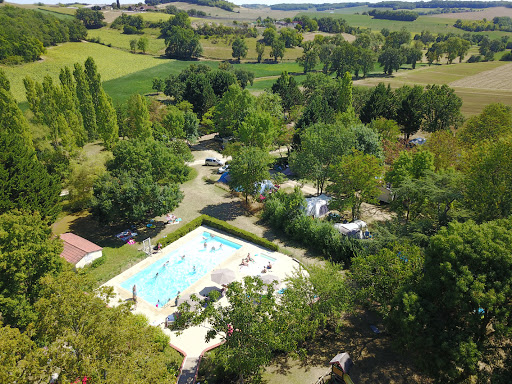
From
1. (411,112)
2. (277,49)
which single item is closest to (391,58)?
(277,49)

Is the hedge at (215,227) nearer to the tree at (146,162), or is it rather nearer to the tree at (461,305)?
the tree at (146,162)

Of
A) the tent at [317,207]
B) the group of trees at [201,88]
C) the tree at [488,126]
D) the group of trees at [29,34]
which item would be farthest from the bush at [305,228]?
the group of trees at [29,34]

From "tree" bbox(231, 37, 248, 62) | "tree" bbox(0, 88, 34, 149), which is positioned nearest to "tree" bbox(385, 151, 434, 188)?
"tree" bbox(0, 88, 34, 149)

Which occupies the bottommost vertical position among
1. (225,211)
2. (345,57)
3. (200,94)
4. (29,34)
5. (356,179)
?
(225,211)

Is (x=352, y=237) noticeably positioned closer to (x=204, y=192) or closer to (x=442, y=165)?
(x=442, y=165)

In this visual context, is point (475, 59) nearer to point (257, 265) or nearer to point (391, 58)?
point (391, 58)

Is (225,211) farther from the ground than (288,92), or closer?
closer

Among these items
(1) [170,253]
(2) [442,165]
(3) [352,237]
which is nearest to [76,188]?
(1) [170,253]
